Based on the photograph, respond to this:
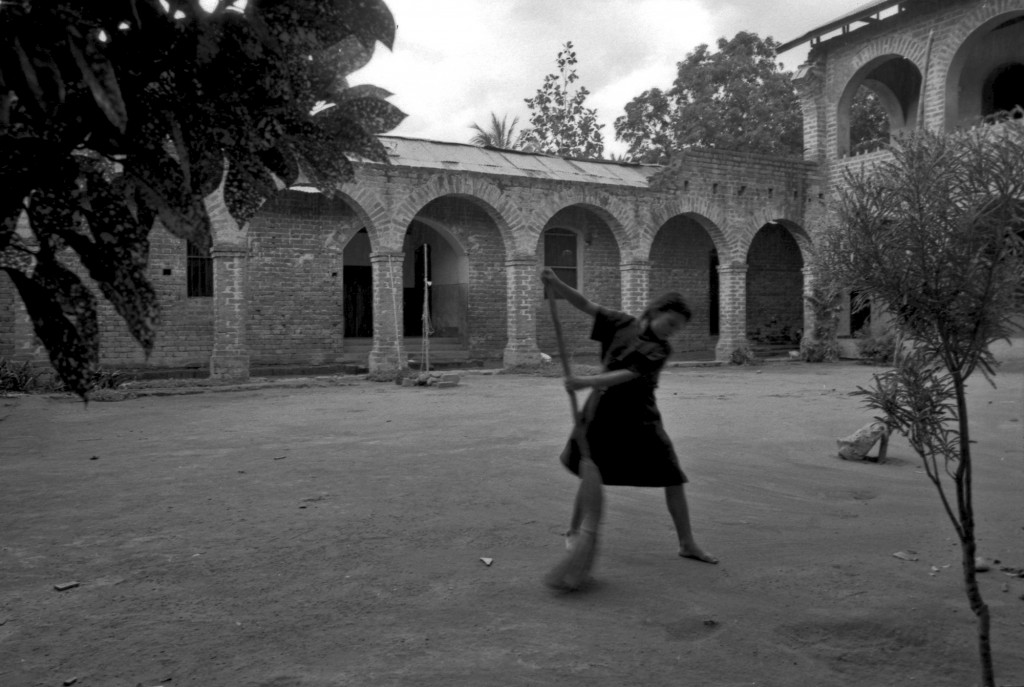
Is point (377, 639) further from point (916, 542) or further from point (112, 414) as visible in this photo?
point (112, 414)

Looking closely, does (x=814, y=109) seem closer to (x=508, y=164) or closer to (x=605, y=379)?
(x=508, y=164)

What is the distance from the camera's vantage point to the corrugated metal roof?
1681cm

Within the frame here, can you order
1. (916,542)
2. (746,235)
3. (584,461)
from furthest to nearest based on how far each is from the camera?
1. (746,235)
2. (916,542)
3. (584,461)

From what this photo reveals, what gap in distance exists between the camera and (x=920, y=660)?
3.04m

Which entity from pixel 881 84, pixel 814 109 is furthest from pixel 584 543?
pixel 881 84

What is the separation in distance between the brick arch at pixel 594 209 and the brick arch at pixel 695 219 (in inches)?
15.9

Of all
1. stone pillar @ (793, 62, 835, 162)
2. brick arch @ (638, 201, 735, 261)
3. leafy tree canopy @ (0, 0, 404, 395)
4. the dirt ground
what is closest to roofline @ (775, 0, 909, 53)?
stone pillar @ (793, 62, 835, 162)

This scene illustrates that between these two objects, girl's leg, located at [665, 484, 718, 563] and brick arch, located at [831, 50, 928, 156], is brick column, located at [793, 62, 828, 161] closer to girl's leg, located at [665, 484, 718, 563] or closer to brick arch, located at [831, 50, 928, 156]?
brick arch, located at [831, 50, 928, 156]

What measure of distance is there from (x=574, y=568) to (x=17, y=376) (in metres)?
12.2

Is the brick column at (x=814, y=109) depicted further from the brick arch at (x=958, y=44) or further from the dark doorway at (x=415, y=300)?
the dark doorway at (x=415, y=300)

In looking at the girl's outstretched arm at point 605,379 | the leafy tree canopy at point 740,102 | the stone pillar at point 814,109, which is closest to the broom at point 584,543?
the girl's outstretched arm at point 605,379

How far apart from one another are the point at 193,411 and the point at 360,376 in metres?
5.03

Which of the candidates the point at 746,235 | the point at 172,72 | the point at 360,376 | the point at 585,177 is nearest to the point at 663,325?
the point at 172,72

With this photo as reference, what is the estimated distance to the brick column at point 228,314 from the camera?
14164 millimetres
